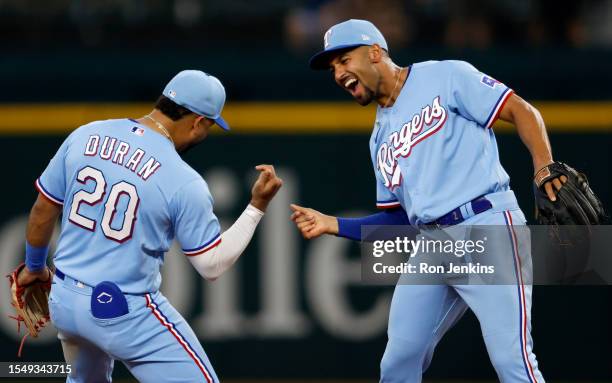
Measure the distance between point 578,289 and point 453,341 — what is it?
95 cm

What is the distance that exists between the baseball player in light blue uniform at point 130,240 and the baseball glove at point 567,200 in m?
1.39

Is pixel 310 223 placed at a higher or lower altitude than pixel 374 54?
lower

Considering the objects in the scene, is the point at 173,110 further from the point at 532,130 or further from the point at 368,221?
the point at 532,130

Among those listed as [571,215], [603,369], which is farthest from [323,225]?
[603,369]

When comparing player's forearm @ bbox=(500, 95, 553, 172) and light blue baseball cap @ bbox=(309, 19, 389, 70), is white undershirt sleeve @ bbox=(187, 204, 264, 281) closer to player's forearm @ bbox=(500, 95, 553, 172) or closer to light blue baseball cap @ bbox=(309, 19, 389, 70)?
light blue baseball cap @ bbox=(309, 19, 389, 70)

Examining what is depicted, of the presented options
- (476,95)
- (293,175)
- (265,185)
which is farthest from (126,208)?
(293,175)

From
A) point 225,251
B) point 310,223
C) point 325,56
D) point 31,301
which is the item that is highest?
point 325,56

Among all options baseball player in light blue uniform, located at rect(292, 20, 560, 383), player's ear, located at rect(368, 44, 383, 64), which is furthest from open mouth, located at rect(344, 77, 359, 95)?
player's ear, located at rect(368, 44, 383, 64)

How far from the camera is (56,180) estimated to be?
4.59 meters

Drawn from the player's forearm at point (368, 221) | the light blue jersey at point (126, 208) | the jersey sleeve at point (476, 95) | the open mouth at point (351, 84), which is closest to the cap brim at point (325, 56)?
the open mouth at point (351, 84)

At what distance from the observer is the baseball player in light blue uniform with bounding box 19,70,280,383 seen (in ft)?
14.5

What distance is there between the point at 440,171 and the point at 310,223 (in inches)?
25.8

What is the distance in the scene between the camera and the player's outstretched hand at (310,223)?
4.94m

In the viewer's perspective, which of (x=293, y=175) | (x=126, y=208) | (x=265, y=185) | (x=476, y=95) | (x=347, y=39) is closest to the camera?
(x=126, y=208)
